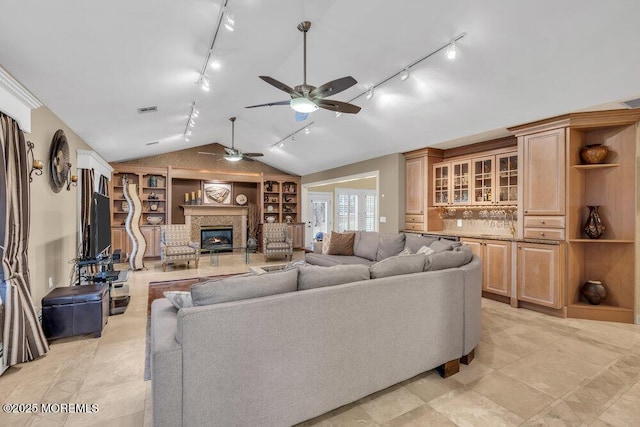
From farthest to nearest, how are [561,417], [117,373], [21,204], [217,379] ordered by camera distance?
[21,204]
[117,373]
[561,417]
[217,379]

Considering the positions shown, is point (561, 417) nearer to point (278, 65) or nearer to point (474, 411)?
point (474, 411)

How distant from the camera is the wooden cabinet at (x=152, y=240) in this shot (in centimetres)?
775

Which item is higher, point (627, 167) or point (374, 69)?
point (374, 69)

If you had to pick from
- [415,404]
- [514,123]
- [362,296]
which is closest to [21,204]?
[362,296]

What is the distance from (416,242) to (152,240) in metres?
6.73

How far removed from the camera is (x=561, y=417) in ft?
6.21

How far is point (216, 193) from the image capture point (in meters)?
8.96

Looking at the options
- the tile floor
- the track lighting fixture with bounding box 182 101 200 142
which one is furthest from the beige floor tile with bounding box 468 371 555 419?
the track lighting fixture with bounding box 182 101 200 142

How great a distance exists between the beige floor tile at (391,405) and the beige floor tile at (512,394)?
507mm

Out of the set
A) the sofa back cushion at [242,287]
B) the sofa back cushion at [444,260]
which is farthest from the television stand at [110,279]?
the sofa back cushion at [444,260]

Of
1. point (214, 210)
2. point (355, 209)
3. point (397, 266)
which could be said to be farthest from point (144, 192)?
point (397, 266)

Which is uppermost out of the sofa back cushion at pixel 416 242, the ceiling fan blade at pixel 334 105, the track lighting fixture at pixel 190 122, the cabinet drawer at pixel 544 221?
the track lighting fixture at pixel 190 122

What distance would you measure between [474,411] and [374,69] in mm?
3632

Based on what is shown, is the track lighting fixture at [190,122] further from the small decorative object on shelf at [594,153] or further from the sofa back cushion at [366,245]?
the small decorative object on shelf at [594,153]
